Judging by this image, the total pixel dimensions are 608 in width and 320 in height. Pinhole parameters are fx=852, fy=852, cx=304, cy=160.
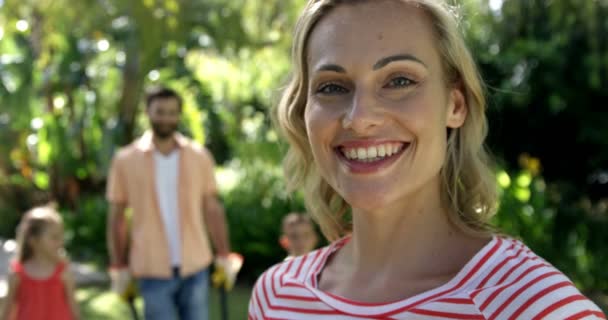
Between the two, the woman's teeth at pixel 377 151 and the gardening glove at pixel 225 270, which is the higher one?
Result: the woman's teeth at pixel 377 151

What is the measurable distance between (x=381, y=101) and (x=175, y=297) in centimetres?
375

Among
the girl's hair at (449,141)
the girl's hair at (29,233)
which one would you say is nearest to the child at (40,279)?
the girl's hair at (29,233)

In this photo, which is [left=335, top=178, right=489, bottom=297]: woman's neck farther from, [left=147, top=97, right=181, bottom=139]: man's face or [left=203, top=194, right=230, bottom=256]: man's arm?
[left=203, top=194, right=230, bottom=256]: man's arm

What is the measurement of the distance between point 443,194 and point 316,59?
340mm

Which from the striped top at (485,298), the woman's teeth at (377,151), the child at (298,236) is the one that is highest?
the woman's teeth at (377,151)

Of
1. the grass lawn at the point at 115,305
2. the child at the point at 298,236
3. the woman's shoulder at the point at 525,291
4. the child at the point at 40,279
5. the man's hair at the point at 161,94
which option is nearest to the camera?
the woman's shoulder at the point at 525,291

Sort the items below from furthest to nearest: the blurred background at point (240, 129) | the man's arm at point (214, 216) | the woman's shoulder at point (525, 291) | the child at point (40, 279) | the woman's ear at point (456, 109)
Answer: the blurred background at point (240, 129) < the man's arm at point (214, 216) < the child at point (40, 279) < the woman's ear at point (456, 109) < the woman's shoulder at point (525, 291)

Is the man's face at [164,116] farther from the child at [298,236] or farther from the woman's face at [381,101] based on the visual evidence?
the woman's face at [381,101]

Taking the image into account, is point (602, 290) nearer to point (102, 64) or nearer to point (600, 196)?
point (600, 196)

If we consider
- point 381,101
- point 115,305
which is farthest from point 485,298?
point 115,305

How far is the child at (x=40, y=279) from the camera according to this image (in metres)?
4.66

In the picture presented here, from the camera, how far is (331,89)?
144 cm

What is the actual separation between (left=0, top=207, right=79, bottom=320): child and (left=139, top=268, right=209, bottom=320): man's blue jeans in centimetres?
42

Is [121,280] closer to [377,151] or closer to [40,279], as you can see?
[40,279]
